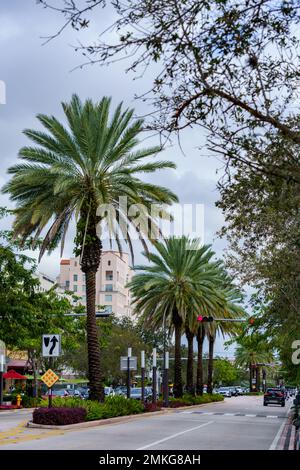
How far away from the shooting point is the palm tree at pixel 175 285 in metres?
52.2

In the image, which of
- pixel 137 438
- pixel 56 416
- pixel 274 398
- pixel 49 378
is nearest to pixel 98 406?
pixel 49 378

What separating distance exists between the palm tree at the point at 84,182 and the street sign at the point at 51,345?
4847mm

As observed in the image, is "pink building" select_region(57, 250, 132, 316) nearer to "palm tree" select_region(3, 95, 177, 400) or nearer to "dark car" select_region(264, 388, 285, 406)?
"dark car" select_region(264, 388, 285, 406)

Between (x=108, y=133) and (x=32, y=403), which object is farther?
(x=32, y=403)

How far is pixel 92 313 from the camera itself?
109ft

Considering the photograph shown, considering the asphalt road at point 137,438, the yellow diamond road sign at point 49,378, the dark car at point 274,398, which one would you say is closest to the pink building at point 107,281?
the dark car at point 274,398

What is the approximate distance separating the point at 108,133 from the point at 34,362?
3344 cm

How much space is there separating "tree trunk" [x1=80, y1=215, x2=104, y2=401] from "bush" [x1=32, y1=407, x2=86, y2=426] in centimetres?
489

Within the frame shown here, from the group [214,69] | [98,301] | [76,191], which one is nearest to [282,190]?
[214,69]

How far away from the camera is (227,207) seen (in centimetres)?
1282

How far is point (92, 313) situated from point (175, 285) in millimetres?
19756

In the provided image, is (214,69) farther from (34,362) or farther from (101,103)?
(34,362)

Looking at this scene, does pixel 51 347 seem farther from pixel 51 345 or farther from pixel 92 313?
pixel 92 313

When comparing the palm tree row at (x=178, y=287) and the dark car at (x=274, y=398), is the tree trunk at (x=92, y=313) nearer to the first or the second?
the palm tree row at (x=178, y=287)
